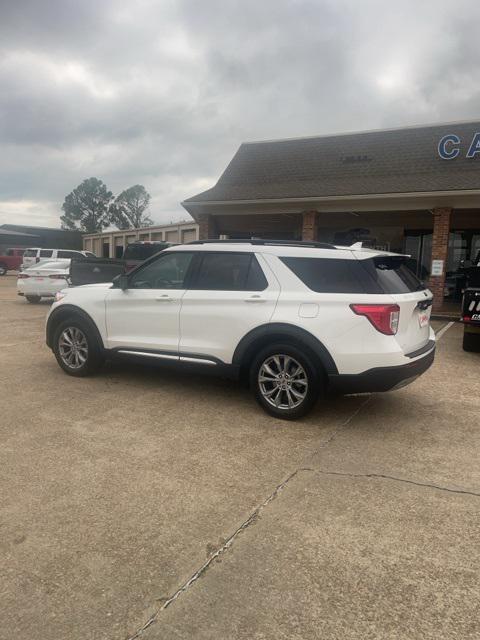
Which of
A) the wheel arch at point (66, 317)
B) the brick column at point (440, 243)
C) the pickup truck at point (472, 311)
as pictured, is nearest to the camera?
the wheel arch at point (66, 317)

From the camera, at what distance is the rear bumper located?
4363 millimetres

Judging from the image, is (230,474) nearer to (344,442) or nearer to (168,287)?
(344,442)

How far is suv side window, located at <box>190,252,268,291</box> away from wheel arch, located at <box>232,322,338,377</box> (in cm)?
46

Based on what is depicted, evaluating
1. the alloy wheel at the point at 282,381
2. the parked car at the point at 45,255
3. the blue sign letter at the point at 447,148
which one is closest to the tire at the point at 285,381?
the alloy wheel at the point at 282,381

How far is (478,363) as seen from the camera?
7668mm

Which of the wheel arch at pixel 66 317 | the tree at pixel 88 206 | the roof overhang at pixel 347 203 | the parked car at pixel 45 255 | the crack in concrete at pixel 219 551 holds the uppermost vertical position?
the tree at pixel 88 206

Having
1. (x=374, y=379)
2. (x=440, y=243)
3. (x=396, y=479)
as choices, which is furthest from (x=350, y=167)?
(x=396, y=479)

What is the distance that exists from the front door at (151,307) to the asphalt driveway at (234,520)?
0.71m

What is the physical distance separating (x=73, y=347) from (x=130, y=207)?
105m

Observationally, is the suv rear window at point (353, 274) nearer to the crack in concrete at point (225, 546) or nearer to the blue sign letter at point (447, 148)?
the crack in concrete at point (225, 546)

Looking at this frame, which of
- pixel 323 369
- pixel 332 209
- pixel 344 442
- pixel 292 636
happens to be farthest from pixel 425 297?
pixel 332 209

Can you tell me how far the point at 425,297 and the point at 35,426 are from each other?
388 cm

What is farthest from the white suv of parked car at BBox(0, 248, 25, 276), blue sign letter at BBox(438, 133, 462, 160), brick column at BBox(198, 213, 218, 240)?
parked car at BBox(0, 248, 25, 276)

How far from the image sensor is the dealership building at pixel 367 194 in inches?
573
